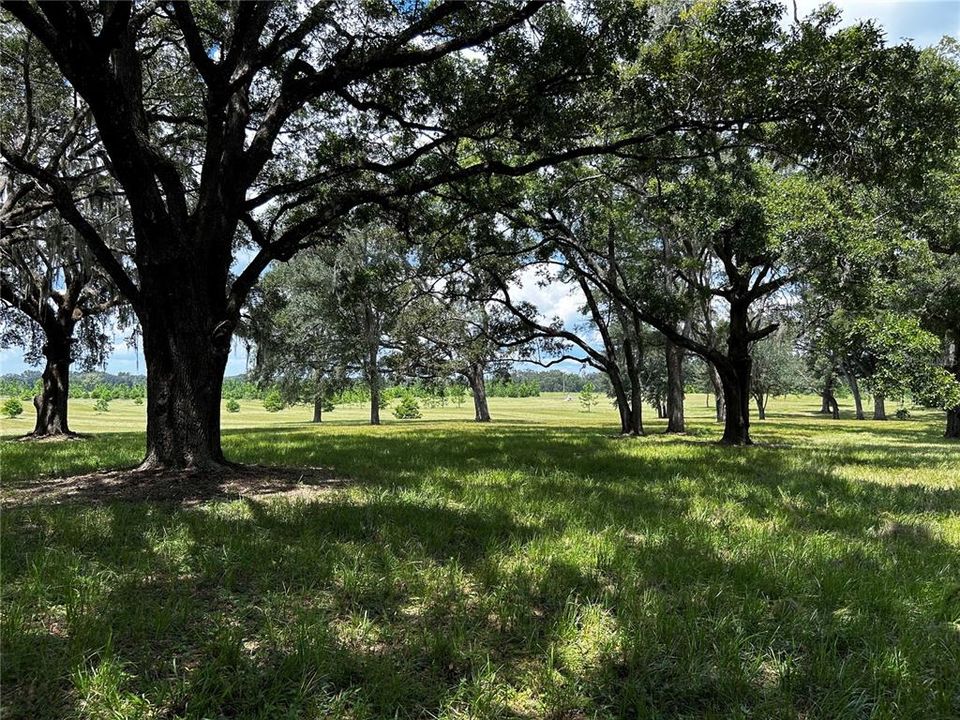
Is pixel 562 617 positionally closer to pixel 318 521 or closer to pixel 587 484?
pixel 318 521

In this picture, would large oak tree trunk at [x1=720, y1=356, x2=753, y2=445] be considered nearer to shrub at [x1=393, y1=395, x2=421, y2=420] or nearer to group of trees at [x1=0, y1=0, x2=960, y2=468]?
group of trees at [x1=0, y1=0, x2=960, y2=468]

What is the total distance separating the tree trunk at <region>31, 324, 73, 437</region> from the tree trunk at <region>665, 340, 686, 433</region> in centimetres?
2176

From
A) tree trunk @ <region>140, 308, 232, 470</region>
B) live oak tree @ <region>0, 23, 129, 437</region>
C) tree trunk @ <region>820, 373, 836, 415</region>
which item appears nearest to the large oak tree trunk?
tree trunk @ <region>140, 308, 232, 470</region>

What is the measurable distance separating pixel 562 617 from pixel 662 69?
309 inches

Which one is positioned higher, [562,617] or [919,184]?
[919,184]

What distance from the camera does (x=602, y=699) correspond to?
2363 millimetres

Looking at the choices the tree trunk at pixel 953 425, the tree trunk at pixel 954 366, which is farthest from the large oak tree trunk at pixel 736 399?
the tree trunk at pixel 953 425

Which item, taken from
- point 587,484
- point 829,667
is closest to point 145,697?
point 829,667

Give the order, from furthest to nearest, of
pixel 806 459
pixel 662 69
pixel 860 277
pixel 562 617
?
pixel 860 277 < pixel 806 459 < pixel 662 69 < pixel 562 617

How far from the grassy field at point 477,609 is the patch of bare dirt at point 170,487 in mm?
438

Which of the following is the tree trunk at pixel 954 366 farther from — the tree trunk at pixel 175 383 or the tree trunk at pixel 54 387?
the tree trunk at pixel 54 387

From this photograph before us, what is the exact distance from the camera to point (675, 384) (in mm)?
22141

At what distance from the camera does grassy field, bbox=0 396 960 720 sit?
2324 mm

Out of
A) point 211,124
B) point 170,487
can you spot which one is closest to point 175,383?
point 170,487
